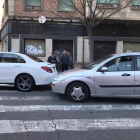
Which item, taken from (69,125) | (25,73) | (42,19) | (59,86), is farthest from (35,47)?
(69,125)

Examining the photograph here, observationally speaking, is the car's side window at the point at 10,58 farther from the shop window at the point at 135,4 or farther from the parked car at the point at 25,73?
the shop window at the point at 135,4

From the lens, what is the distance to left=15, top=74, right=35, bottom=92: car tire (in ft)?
24.0

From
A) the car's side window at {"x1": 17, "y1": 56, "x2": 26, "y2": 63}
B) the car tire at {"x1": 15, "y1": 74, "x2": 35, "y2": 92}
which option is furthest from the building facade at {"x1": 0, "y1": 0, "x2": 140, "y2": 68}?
the car tire at {"x1": 15, "y1": 74, "x2": 35, "y2": 92}

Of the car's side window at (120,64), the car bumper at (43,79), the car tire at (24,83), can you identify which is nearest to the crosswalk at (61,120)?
the car's side window at (120,64)

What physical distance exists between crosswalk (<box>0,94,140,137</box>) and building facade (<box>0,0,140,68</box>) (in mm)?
8431

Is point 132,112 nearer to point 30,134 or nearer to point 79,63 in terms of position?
point 30,134

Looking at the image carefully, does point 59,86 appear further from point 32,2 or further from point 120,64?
point 32,2

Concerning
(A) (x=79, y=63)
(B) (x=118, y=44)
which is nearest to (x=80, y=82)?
(A) (x=79, y=63)

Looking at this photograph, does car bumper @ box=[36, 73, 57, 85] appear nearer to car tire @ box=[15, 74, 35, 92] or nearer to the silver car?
car tire @ box=[15, 74, 35, 92]

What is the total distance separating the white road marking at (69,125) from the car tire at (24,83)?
10.4 feet

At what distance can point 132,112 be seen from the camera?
16.2 ft

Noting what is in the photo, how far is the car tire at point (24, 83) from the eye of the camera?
7.31 metres

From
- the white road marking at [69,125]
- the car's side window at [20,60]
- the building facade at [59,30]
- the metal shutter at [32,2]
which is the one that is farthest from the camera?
the metal shutter at [32,2]

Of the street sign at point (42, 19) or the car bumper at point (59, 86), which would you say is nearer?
the car bumper at point (59, 86)
